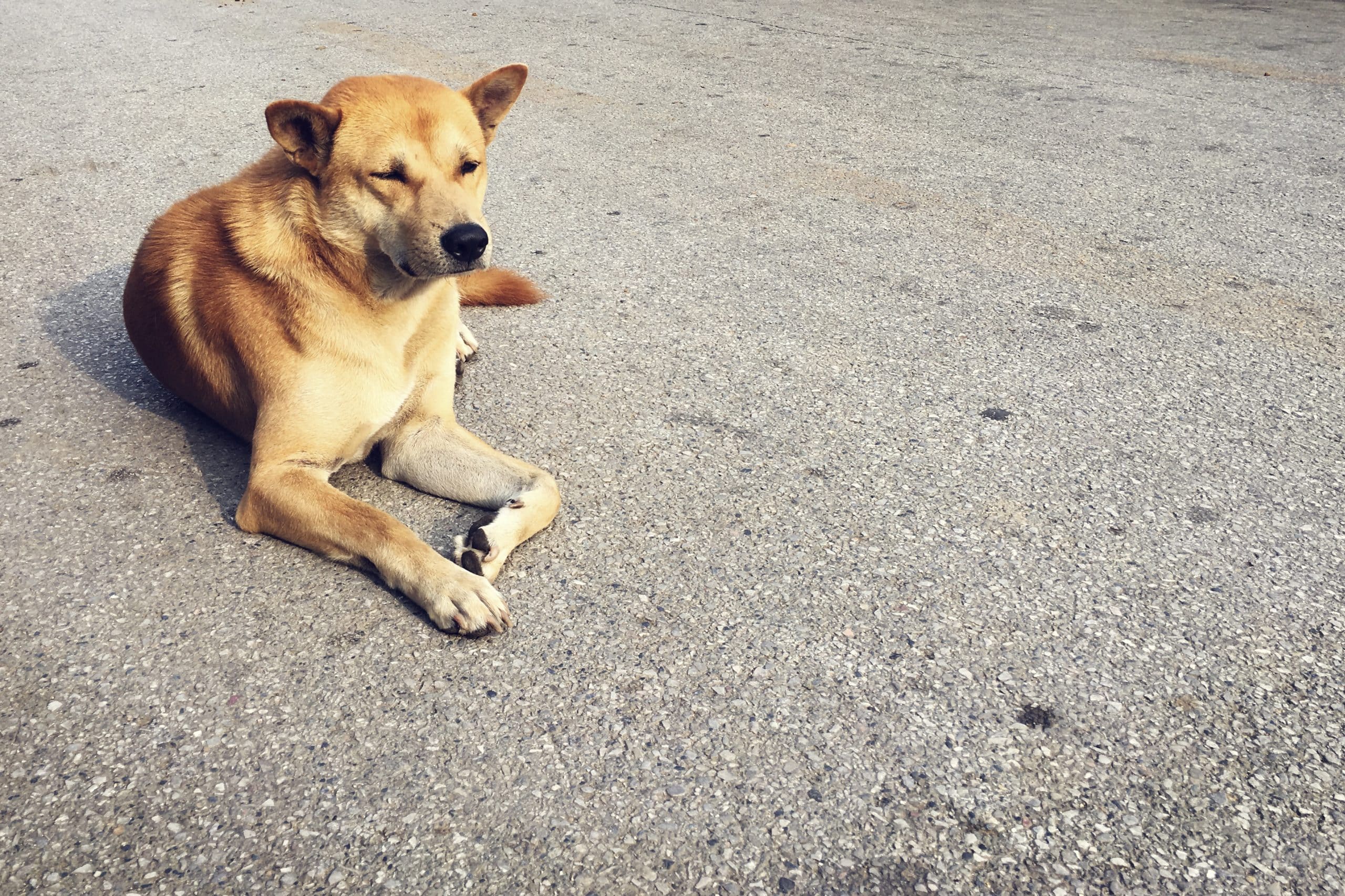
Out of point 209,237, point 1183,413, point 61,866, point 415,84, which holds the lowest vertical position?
point 61,866

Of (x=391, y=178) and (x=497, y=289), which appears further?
(x=497, y=289)

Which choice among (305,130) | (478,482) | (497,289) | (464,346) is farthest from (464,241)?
(497,289)

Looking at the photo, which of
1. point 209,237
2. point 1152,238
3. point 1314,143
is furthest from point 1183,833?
point 1314,143

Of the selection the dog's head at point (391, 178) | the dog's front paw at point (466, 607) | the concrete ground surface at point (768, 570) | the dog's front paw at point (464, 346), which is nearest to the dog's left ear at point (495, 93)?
the dog's head at point (391, 178)

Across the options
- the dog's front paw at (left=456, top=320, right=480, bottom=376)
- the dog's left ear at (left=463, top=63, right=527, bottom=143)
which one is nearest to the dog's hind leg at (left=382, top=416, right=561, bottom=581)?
the dog's front paw at (left=456, top=320, right=480, bottom=376)

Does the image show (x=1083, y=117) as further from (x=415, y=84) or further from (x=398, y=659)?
(x=398, y=659)

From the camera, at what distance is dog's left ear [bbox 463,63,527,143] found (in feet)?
10.8

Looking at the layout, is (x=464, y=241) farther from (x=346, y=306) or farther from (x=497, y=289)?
(x=497, y=289)

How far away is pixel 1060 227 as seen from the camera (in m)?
5.13

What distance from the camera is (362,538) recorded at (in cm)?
274

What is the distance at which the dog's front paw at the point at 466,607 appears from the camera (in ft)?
8.38

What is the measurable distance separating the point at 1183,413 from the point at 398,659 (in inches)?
104

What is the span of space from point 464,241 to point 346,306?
16.7 inches

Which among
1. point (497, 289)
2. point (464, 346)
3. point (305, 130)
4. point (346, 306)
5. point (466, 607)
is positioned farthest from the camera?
point (497, 289)
